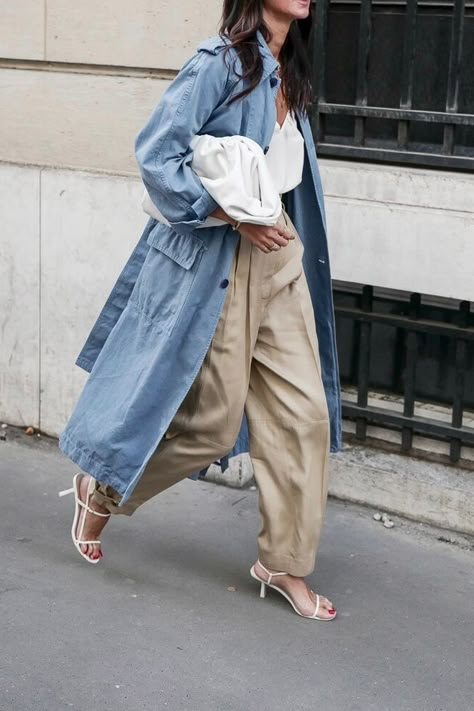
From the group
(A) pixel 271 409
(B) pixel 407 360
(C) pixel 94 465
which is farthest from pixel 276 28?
(B) pixel 407 360

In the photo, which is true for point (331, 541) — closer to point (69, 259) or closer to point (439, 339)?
point (439, 339)

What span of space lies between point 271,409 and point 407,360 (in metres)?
1.00

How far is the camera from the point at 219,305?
12.0ft

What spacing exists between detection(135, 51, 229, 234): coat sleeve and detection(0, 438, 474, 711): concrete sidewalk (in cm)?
125

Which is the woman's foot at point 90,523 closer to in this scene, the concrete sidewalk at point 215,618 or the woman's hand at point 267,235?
the concrete sidewalk at point 215,618

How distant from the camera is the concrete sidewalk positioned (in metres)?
3.45

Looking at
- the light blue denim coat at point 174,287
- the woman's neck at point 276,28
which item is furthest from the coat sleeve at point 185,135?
the woman's neck at point 276,28

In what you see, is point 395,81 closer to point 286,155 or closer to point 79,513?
point 286,155

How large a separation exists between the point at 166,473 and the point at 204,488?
1.09m

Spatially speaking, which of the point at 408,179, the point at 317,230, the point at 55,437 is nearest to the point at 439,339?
the point at 408,179

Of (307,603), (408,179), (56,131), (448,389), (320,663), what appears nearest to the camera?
(320,663)

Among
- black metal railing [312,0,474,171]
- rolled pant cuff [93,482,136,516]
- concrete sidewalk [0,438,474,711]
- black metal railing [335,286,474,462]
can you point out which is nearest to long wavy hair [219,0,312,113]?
black metal railing [312,0,474,171]

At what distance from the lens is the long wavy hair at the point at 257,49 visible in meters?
3.48

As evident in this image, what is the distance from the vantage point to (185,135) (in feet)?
11.3
